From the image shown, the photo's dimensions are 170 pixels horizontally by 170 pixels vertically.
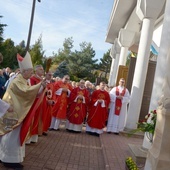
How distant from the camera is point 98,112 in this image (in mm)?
10055

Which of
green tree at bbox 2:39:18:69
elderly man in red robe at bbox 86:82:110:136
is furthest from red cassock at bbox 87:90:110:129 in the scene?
green tree at bbox 2:39:18:69

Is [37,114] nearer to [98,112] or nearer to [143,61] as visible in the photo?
[98,112]

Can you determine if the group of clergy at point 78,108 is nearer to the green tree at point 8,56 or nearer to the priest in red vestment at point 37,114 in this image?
the priest in red vestment at point 37,114

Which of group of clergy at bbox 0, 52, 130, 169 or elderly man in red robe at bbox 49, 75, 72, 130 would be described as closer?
group of clergy at bbox 0, 52, 130, 169

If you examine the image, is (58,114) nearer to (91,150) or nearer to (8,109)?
(91,150)

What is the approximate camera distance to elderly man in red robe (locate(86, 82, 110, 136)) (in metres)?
9.95

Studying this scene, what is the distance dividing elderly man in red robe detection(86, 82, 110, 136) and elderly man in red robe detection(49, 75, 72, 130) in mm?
947

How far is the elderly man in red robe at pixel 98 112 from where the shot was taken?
9953mm

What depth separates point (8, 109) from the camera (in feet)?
14.6

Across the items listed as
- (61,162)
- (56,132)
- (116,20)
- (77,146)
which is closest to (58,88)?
(56,132)

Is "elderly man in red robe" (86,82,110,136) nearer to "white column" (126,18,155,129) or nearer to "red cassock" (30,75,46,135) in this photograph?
"white column" (126,18,155,129)

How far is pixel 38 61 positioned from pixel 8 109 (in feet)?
88.6

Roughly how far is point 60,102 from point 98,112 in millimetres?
1418

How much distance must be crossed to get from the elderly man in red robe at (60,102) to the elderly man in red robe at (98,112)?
95 cm
